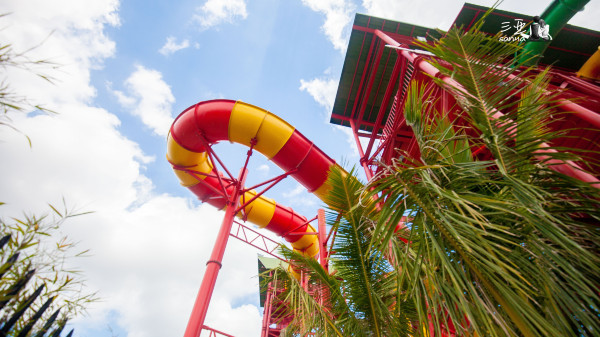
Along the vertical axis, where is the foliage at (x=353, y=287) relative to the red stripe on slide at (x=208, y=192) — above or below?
below

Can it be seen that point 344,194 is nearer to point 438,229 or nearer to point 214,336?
point 438,229

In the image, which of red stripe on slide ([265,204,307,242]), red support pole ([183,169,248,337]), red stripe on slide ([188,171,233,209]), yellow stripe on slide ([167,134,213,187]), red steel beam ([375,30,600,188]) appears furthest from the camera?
red stripe on slide ([265,204,307,242])

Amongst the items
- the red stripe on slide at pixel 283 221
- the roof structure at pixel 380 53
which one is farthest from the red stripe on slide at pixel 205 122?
the red stripe on slide at pixel 283 221

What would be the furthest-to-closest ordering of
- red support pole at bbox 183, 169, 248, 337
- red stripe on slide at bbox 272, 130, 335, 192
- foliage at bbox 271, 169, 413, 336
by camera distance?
1. red stripe on slide at bbox 272, 130, 335, 192
2. red support pole at bbox 183, 169, 248, 337
3. foliage at bbox 271, 169, 413, 336

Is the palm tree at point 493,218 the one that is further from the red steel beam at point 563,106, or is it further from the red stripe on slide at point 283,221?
the red stripe on slide at point 283,221

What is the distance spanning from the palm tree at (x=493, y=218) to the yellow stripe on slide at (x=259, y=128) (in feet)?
15.6

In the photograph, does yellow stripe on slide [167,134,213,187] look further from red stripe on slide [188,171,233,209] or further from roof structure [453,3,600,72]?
roof structure [453,3,600,72]

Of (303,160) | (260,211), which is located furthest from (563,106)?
(260,211)

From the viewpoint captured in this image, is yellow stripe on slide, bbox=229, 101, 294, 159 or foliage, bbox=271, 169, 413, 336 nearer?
foliage, bbox=271, 169, 413, 336

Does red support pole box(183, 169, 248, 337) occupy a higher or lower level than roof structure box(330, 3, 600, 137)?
lower

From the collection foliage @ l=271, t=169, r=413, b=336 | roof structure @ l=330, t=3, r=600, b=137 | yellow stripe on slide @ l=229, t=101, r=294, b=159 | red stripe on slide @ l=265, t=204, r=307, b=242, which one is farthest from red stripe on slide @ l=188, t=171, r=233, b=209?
foliage @ l=271, t=169, r=413, b=336

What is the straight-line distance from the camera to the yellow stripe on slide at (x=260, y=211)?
971 cm

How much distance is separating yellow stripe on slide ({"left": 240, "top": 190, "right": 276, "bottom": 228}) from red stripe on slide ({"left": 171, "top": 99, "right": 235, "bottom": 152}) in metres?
3.33

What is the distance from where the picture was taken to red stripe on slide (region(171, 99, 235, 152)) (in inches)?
254
